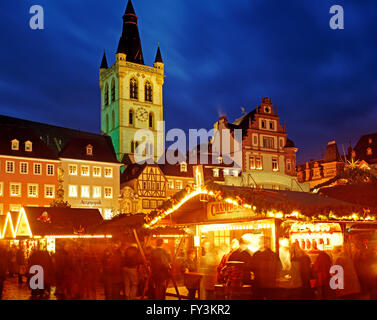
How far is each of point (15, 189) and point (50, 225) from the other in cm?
2213

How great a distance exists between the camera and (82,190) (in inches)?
1794

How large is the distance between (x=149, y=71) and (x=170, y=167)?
1638 centimetres

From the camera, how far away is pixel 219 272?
11.5m

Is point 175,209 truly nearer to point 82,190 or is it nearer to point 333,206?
point 333,206

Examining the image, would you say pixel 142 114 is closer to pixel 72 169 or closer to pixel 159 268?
pixel 72 169

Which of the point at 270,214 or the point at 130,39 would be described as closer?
the point at 270,214

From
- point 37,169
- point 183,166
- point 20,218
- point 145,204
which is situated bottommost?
point 20,218

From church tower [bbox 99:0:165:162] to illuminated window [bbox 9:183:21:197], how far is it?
17409 mm

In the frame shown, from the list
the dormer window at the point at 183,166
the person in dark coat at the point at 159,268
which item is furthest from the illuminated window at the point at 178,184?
the person in dark coat at the point at 159,268

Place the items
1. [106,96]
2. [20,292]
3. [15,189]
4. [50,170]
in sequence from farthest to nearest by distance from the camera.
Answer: [106,96], [50,170], [15,189], [20,292]

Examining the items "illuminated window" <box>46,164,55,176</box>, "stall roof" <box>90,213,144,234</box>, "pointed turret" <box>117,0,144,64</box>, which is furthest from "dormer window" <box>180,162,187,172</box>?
"stall roof" <box>90,213,144,234</box>

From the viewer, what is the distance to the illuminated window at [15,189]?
41188 mm

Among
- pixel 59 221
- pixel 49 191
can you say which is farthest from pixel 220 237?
pixel 49 191
